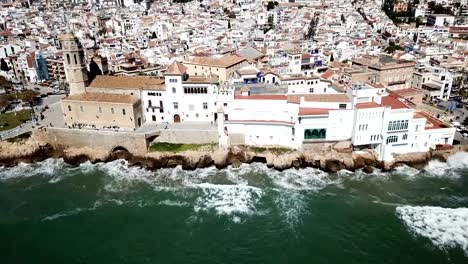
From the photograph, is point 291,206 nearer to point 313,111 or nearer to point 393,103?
point 313,111

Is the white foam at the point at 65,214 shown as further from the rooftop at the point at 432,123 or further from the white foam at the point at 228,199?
the rooftop at the point at 432,123

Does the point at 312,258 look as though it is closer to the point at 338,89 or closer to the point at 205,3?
the point at 338,89

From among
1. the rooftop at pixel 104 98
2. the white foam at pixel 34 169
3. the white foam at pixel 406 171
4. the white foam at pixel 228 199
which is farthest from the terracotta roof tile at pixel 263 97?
the white foam at pixel 34 169

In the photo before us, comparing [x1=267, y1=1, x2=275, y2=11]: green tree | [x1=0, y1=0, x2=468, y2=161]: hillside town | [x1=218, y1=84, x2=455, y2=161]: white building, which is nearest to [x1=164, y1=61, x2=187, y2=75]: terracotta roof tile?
[x1=0, y1=0, x2=468, y2=161]: hillside town

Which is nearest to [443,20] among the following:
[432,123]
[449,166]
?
[432,123]

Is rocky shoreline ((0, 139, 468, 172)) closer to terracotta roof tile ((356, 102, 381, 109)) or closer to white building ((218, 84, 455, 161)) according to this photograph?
white building ((218, 84, 455, 161))
